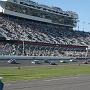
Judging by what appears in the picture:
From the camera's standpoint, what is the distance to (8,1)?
120 m

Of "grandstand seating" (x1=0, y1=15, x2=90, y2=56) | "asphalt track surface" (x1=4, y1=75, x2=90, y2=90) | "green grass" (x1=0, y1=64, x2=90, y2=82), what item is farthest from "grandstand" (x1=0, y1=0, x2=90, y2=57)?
"asphalt track surface" (x1=4, y1=75, x2=90, y2=90)

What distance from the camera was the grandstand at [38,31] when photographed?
9725cm

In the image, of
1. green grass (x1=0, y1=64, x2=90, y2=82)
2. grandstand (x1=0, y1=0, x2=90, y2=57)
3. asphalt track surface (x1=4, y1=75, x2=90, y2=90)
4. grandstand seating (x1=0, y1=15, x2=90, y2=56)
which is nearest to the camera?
asphalt track surface (x1=4, y1=75, x2=90, y2=90)

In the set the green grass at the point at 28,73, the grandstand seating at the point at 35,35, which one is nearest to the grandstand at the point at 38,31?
the grandstand seating at the point at 35,35

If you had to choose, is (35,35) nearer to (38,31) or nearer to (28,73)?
(38,31)

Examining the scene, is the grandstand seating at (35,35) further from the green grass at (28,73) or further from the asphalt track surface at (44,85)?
the asphalt track surface at (44,85)

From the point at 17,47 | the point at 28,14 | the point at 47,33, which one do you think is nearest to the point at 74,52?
the point at 47,33

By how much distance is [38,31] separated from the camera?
119750 mm

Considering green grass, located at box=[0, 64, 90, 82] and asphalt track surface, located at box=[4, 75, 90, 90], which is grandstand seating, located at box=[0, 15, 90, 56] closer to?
green grass, located at box=[0, 64, 90, 82]

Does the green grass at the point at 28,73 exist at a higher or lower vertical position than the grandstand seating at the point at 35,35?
lower

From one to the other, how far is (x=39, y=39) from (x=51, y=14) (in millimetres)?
32566

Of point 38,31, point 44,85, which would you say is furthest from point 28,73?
point 38,31

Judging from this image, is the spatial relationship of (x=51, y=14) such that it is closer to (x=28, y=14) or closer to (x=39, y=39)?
(x=28, y=14)

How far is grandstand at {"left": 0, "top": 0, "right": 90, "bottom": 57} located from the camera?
97250 mm
